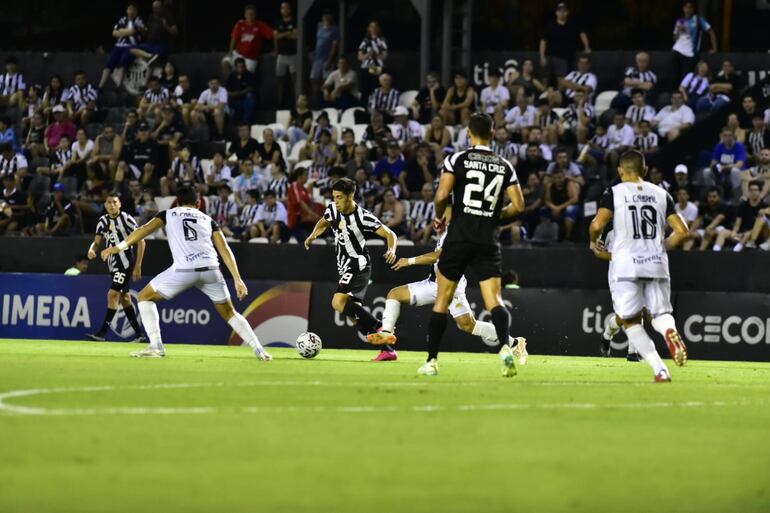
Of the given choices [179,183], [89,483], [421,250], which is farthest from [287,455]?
[179,183]

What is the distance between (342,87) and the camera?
93.0ft

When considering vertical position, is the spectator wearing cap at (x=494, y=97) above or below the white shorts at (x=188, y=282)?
above

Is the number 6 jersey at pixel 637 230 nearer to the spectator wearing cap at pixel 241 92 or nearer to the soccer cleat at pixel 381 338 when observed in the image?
the soccer cleat at pixel 381 338

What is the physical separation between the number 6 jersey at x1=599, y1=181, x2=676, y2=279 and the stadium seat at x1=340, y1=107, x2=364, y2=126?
15.4 m

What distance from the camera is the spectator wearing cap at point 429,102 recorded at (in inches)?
1061

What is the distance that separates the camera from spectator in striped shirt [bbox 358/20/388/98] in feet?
93.7

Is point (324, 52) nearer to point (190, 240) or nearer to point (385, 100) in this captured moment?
point (385, 100)

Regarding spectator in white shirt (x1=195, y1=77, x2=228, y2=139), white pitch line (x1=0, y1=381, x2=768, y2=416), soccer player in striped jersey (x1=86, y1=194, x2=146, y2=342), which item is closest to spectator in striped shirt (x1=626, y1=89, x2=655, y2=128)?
spectator in white shirt (x1=195, y1=77, x2=228, y2=139)

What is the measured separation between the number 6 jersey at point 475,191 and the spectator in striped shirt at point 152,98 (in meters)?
17.2

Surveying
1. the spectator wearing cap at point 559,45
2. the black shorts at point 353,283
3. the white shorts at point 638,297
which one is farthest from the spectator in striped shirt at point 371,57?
the white shorts at point 638,297

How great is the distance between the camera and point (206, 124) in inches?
1134

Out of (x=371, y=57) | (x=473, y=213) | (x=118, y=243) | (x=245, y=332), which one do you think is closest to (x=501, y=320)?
(x=473, y=213)

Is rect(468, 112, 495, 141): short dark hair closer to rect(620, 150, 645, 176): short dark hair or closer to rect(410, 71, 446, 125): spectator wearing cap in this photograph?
rect(620, 150, 645, 176): short dark hair

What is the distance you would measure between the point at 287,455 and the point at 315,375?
6038 millimetres
